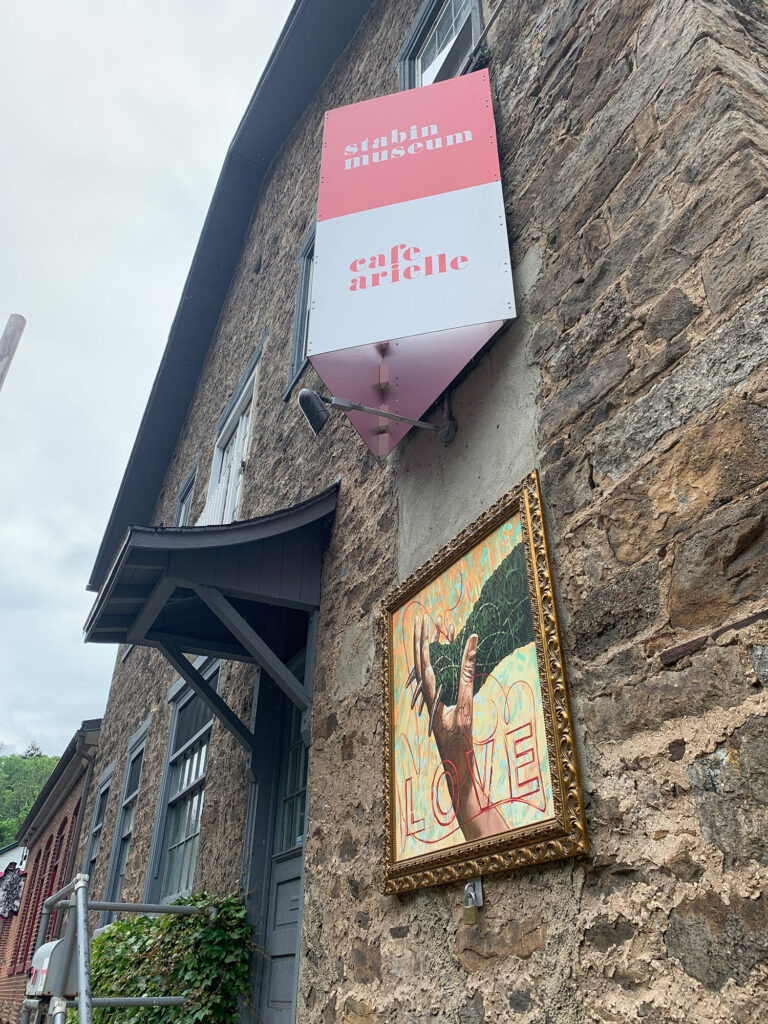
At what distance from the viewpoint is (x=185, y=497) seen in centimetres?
1086

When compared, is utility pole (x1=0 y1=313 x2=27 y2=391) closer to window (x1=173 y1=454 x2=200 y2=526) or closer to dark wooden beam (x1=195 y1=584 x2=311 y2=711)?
window (x1=173 y1=454 x2=200 y2=526)

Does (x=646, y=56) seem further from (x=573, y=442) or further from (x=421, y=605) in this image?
(x=421, y=605)

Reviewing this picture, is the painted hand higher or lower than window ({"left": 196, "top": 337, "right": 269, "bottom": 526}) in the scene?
lower

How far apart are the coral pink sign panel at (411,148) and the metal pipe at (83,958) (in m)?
3.54

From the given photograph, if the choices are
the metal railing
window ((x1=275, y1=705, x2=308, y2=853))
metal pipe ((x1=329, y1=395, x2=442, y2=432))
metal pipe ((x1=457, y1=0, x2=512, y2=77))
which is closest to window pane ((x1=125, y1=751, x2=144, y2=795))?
window ((x1=275, y1=705, x2=308, y2=853))

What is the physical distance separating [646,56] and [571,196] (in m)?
0.54

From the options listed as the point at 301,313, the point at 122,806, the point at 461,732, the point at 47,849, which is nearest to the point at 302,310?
the point at 301,313

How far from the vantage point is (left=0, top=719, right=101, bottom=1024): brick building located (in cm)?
1268

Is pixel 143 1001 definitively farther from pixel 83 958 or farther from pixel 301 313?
pixel 301 313

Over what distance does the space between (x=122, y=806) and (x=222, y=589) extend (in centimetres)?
623

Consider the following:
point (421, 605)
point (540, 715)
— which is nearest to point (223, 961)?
point (421, 605)

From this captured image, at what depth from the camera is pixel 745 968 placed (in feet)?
5.62

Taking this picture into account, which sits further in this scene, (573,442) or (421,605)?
(421,605)

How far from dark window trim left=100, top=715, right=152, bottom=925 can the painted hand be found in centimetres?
Result: 655
